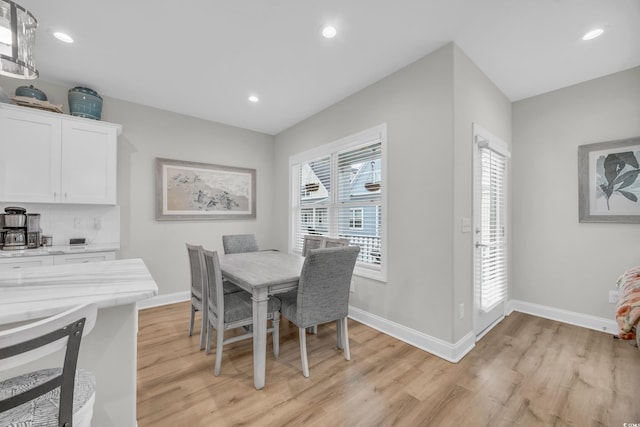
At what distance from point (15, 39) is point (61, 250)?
206 cm

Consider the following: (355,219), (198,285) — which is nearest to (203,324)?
(198,285)

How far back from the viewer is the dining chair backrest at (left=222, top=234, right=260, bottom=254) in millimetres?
3395

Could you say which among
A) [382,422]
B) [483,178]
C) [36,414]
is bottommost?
[382,422]

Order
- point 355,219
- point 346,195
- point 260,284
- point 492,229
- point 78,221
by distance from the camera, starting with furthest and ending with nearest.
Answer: point 346,195
point 355,219
point 78,221
point 492,229
point 260,284

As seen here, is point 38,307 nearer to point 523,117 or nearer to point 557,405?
point 557,405

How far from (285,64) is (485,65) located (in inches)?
76.6

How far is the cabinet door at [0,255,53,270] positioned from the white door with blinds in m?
4.06

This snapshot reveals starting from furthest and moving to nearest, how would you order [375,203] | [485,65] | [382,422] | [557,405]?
1. [375,203]
2. [485,65]
3. [557,405]
4. [382,422]

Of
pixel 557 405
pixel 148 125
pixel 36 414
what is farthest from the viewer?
pixel 148 125

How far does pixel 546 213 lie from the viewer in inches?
120

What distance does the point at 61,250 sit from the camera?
2.59 m

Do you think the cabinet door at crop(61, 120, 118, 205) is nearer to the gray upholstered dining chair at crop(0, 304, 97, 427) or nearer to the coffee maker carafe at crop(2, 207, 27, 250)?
the coffee maker carafe at crop(2, 207, 27, 250)

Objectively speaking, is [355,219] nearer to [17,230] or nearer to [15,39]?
[15,39]

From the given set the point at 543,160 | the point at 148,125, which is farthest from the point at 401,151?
the point at 148,125
